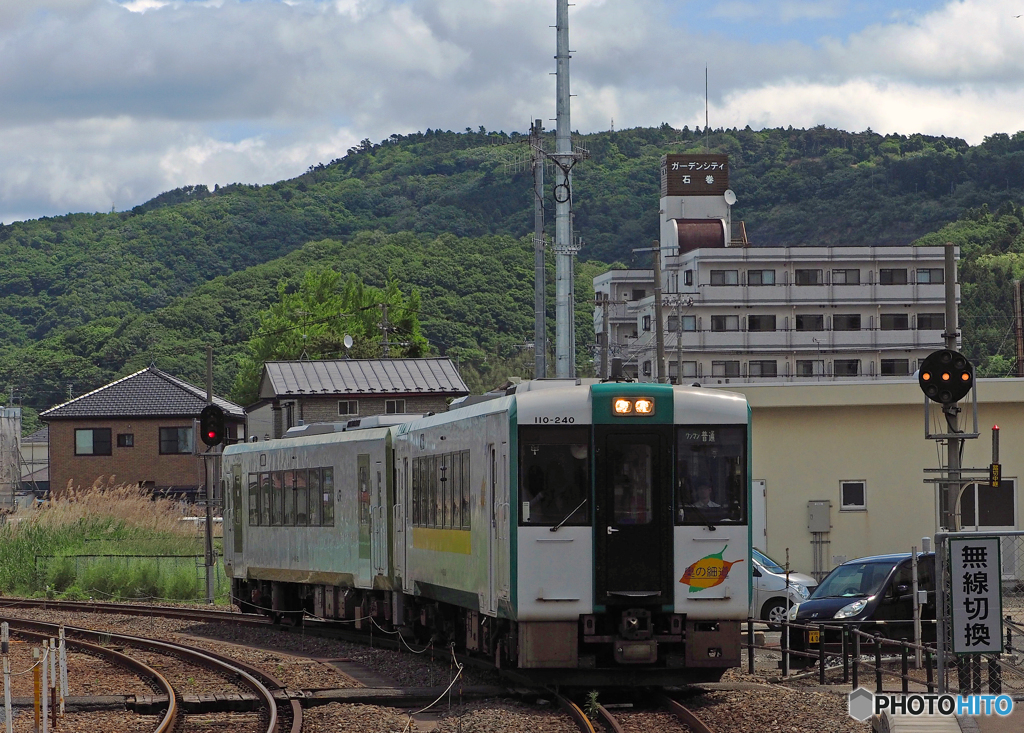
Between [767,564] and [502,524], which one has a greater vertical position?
[502,524]

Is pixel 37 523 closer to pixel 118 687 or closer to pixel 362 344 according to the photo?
pixel 118 687

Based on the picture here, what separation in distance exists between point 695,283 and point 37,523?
49.2 metres

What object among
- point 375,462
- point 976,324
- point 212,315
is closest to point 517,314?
point 212,315

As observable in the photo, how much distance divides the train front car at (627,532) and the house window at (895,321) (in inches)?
2691

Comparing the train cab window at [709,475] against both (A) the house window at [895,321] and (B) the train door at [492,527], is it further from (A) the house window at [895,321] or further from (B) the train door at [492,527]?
(A) the house window at [895,321]

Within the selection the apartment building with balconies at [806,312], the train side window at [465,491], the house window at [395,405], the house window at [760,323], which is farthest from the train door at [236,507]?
the house window at [760,323]

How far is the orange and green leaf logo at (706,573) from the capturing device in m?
12.4

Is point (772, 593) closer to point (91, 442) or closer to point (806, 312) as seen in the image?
point (91, 442)

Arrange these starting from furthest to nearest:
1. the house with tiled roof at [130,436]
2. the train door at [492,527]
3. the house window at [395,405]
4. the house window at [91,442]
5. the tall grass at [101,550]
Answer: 1. the house window at [91,442]
2. the house with tiled roof at [130,436]
3. the house window at [395,405]
4. the tall grass at [101,550]
5. the train door at [492,527]

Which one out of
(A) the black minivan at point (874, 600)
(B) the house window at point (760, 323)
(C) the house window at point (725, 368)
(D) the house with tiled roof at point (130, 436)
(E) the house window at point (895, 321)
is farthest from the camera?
(E) the house window at point (895, 321)

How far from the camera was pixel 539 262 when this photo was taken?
33.1m

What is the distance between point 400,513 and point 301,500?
4.25 meters

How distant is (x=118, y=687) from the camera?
14.8 metres

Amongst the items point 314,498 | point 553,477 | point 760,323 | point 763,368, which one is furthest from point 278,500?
point 763,368
